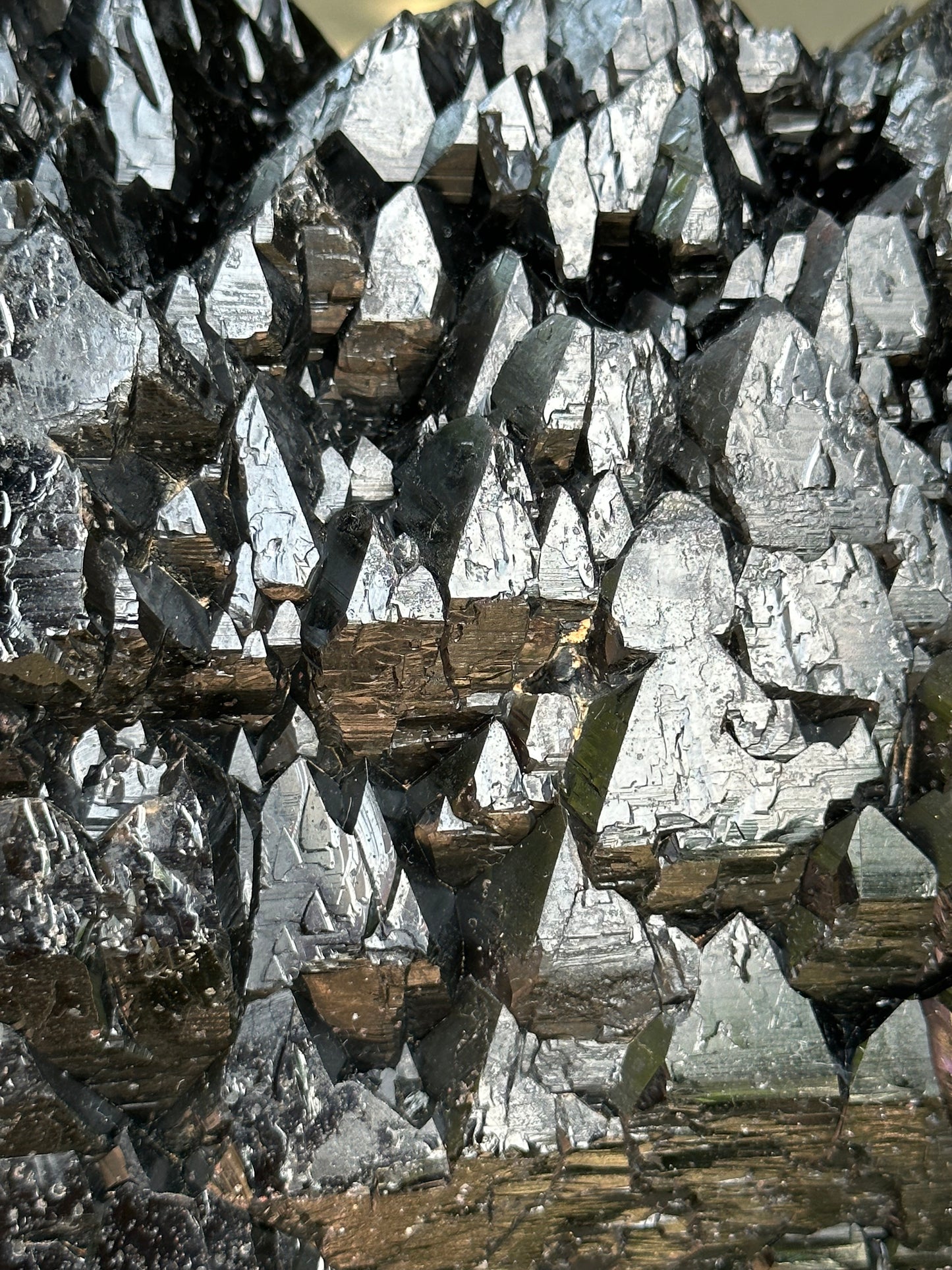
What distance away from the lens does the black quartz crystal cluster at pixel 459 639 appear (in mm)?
1293

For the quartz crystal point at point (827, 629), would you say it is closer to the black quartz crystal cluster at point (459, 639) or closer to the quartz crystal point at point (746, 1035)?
the black quartz crystal cluster at point (459, 639)

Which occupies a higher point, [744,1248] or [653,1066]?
[653,1066]

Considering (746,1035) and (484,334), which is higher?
(484,334)

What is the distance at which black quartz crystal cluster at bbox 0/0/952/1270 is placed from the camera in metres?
1.29

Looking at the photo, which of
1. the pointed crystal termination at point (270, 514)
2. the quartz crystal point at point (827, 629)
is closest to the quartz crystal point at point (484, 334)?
the pointed crystal termination at point (270, 514)

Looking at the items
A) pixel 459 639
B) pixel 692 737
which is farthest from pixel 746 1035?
pixel 459 639

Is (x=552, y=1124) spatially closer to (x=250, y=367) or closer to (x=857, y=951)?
(x=857, y=951)

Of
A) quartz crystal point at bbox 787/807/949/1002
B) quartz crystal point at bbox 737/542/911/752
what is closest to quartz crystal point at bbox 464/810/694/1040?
quartz crystal point at bbox 787/807/949/1002

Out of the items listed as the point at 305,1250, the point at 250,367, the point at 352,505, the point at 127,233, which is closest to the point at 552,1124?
the point at 305,1250

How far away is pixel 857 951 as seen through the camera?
1421 mm

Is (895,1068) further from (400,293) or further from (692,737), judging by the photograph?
(400,293)

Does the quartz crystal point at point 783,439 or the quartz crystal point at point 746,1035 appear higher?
the quartz crystal point at point 783,439

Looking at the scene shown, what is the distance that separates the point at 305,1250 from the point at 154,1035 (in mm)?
362

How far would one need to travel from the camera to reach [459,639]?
1.35 meters
